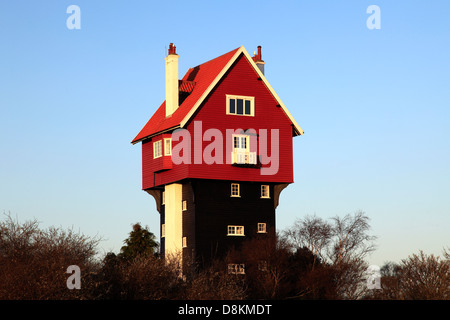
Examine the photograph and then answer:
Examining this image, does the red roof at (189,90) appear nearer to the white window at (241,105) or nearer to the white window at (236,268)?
the white window at (241,105)

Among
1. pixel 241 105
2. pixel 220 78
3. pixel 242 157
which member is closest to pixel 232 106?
pixel 241 105

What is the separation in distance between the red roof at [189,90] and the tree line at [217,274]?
1116cm

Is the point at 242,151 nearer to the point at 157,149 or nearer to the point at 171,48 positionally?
the point at 157,149

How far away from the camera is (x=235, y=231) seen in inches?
2918

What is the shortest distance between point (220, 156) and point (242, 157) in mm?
1838

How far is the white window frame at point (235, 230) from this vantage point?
73938 millimetres

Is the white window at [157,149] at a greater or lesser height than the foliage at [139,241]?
greater

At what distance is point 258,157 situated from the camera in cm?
7469

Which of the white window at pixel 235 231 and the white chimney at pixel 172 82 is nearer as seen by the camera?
the white window at pixel 235 231

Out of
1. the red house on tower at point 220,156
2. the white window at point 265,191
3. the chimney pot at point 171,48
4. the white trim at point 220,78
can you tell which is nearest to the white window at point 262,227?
the red house on tower at point 220,156

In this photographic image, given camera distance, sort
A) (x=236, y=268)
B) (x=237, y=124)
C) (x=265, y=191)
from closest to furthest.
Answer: (x=236, y=268)
(x=237, y=124)
(x=265, y=191)

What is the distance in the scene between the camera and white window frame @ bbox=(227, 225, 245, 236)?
7394cm
